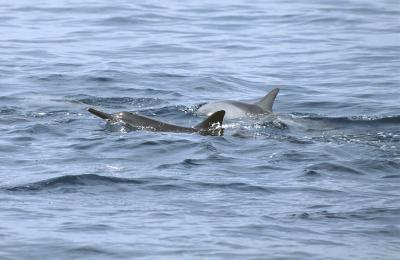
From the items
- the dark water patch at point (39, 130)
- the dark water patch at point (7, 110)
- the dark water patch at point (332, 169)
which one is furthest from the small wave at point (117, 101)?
the dark water patch at point (332, 169)

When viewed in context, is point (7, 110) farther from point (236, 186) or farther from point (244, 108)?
point (236, 186)

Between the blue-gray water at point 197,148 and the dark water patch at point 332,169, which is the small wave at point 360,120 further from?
the dark water patch at point 332,169

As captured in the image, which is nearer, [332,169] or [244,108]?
[332,169]

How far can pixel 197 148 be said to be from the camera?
41.2 ft

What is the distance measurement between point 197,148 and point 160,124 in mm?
1080

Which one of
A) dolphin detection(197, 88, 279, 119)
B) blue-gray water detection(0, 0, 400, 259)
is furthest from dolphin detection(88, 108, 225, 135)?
dolphin detection(197, 88, 279, 119)

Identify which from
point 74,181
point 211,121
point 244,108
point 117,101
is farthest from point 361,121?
point 74,181

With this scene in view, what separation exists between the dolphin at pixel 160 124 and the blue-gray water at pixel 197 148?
17cm

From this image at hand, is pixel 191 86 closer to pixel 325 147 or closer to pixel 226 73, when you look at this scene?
pixel 226 73

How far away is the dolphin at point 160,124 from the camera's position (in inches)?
523

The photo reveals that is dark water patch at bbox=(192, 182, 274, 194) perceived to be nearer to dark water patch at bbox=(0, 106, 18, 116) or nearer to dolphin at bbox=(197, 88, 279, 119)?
dolphin at bbox=(197, 88, 279, 119)

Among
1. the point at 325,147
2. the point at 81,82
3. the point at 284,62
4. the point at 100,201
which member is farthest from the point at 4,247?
the point at 284,62

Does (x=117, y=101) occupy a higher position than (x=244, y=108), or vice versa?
(x=244, y=108)

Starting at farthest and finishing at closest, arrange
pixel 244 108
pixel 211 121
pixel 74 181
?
pixel 244 108, pixel 211 121, pixel 74 181
